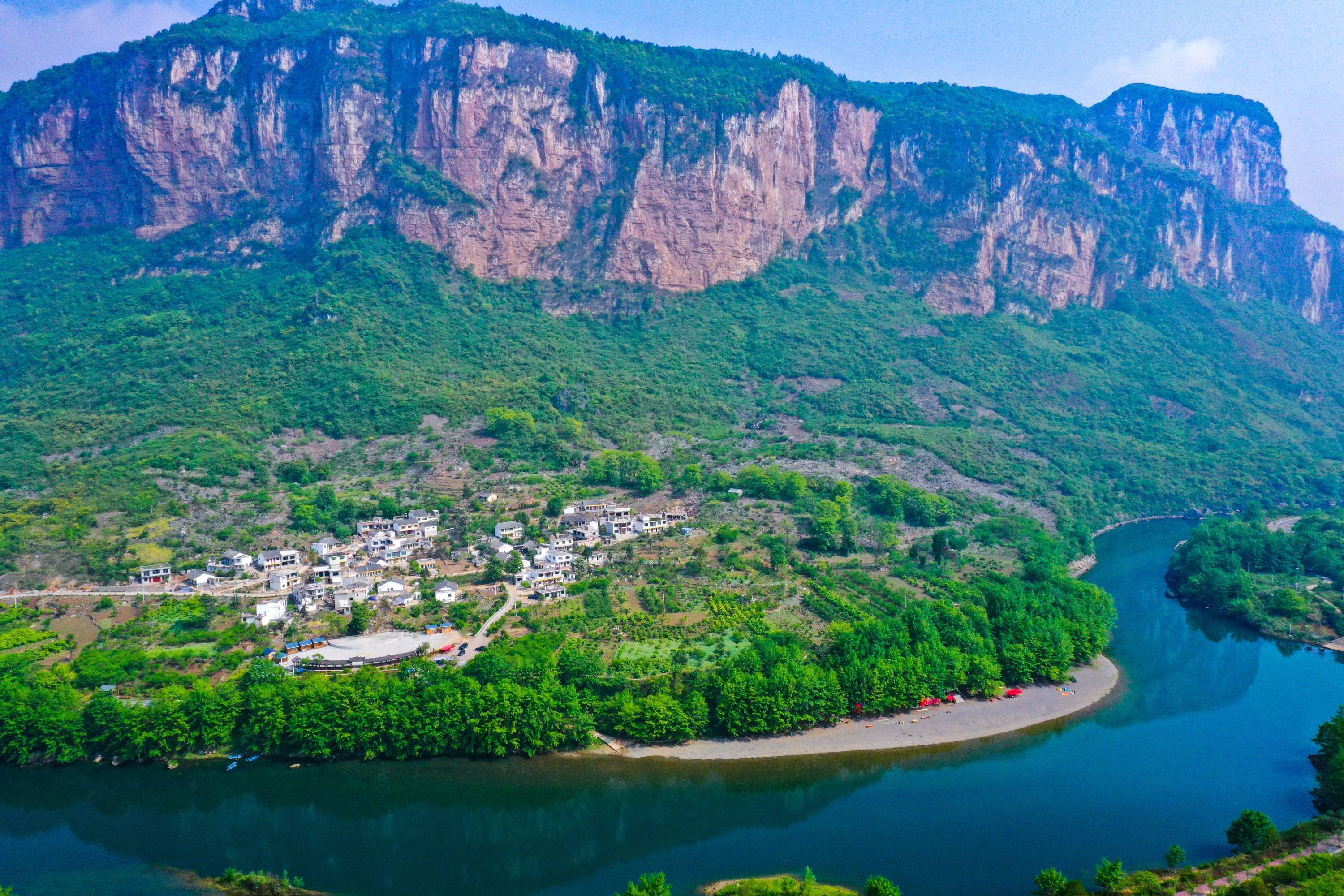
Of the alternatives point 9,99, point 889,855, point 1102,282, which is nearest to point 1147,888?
point 889,855

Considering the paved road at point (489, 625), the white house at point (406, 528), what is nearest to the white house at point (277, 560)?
the white house at point (406, 528)

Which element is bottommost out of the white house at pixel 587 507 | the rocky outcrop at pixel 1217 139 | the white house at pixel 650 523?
the white house at pixel 650 523

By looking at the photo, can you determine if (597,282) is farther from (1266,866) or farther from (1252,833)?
(1266,866)

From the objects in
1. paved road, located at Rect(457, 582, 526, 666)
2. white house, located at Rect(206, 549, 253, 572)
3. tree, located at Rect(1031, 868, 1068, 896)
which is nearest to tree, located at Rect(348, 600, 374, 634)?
paved road, located at Rect(457, 582, 526, 666)

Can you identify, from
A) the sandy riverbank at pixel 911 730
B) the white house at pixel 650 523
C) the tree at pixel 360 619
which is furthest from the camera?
the white house at pixel 650 523

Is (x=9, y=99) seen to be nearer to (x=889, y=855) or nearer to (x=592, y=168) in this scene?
(x=592, y=168)

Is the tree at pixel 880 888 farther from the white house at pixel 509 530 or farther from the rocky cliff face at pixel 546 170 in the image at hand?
the rocky cliff face at pixel 546 170

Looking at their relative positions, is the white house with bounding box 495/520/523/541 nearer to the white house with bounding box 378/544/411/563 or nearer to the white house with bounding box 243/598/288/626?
the white house with bounding box 378/544/411/563
